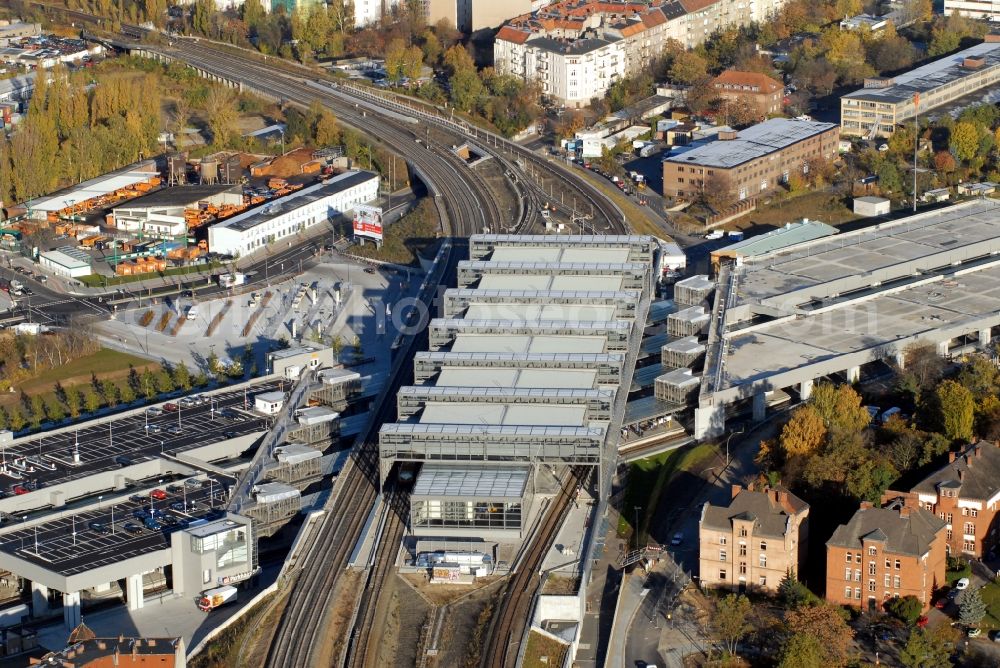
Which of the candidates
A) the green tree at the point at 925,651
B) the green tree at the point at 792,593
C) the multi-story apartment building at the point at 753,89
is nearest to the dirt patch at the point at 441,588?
the green tree at the point at 792,593

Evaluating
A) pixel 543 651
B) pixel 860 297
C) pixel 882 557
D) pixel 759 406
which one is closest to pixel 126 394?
pixel 759 406

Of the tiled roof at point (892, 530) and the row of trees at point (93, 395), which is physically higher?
the tiled roof at point (892, 530)

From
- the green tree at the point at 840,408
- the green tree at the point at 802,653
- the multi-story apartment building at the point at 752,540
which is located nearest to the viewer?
the green tree at the point at 802,653

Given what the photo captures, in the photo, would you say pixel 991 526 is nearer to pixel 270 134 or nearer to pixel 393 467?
pixel 393 467

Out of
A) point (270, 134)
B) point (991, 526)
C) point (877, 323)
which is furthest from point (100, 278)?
point (991, 526)

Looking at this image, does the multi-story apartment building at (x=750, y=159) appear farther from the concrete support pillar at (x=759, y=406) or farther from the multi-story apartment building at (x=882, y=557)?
the multi-story apartment building at (x=882, y=557)

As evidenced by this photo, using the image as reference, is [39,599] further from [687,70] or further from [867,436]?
[687,70]
